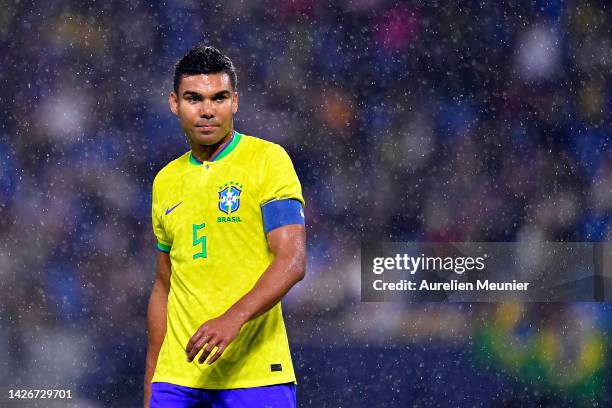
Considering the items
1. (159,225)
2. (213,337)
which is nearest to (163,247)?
(159,225)

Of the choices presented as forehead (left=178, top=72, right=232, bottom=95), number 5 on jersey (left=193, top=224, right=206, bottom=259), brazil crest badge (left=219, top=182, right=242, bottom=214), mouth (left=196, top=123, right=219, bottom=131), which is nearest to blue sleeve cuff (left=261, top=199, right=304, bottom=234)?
brazil crest badge (left=219, top=182, right=242, bottom=214)

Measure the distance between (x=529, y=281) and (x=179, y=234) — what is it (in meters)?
4.43

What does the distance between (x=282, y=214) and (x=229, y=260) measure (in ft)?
0.79

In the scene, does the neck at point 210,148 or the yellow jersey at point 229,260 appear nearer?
the yellow jersey at point 229,260

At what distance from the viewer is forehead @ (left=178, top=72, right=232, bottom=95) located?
11.7ft

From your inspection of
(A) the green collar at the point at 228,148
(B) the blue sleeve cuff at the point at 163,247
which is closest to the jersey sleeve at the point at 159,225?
(B) the blue sleeve cuff at the point at 163,247

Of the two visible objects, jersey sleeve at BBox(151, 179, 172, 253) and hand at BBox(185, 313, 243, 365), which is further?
jersey sleeve at BBox(151, 179, 172, 253)

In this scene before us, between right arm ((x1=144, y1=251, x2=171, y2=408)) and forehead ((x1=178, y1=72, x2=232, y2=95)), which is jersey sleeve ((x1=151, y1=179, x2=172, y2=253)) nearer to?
right arm ((x1=144, y1=251, x2=171, y2=408))

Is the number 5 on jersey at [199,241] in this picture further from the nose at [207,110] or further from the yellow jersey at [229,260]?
the nose at [207,110]

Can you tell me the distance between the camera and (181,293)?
357cm

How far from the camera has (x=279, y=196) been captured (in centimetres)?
342

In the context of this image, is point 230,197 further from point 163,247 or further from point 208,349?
point 208,349

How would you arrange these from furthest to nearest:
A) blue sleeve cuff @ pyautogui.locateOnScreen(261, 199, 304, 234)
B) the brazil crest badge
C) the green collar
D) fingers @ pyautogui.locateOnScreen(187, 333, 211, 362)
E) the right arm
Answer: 1. the right arm
2. the green collar
3. the brazil crest badge
4. blue sleeve cuff @ pyautogui.locateOnScreen(261, 199, 304, 234)
5. fingers @ pyautogui.locateOnScreen(187, 333, 211, 362)

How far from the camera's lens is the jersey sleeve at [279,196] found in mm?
3396
